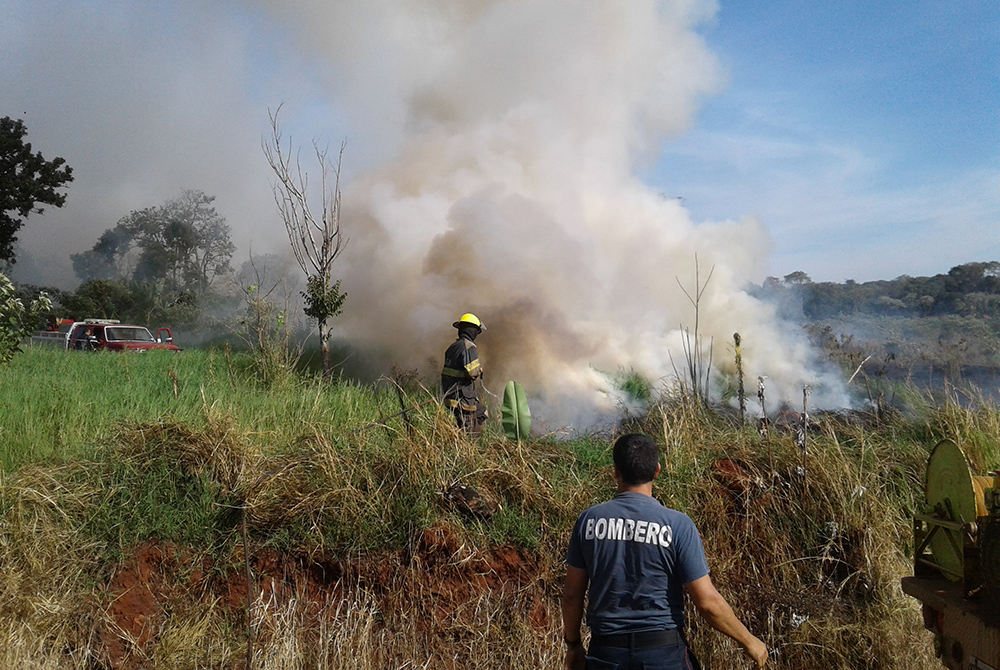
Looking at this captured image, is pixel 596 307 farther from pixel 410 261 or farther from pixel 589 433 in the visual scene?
pixel 589 433

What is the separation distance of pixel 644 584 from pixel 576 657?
48cm

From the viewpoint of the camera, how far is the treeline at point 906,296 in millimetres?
21406

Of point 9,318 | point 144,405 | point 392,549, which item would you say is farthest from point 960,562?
point 9,318

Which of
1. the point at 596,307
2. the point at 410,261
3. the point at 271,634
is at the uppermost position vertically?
the point at 410,261

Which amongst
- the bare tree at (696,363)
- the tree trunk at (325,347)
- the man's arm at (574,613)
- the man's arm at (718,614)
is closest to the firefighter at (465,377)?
the bare tree at (696,363)

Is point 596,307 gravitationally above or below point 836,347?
above

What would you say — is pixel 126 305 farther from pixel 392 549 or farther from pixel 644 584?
pixel 644 584

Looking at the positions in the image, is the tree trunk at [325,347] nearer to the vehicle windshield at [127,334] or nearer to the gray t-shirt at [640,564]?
the gray t-shirt at [640,564]

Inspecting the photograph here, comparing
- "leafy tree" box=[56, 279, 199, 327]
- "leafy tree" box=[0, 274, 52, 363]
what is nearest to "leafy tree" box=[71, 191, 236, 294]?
"leafy tree" box=[56, 279, 199, 327]

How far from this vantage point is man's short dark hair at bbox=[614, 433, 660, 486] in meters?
2.99

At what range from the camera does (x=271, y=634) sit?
487 centimetres

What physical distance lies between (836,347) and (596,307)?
4.86 metres

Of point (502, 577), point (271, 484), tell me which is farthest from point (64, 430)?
point (502, 577)

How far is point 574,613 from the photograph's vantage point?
120 inches
